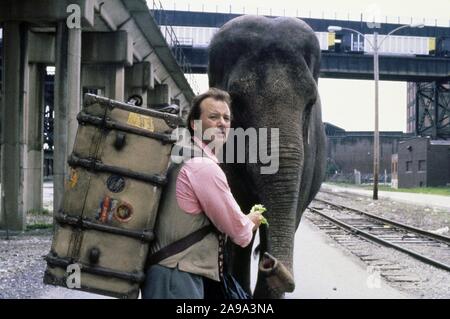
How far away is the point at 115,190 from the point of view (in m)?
2.87

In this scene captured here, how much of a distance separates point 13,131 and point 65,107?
155 cm

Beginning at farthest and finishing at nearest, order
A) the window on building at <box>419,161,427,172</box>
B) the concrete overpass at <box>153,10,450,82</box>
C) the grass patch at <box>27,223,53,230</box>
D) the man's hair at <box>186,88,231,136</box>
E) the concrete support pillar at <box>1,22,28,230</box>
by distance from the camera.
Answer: the window on building at <box>419,161,427,172</box> → the concrete overpass at <box>153,10,450,82</box> → the grass patch at <box>27,223,53,230</box> → the concrete support pillar at <box>1,22,28,230</box> → the man's hair at <box>186,88,231,136</box>

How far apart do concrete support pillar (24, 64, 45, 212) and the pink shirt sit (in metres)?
17.7

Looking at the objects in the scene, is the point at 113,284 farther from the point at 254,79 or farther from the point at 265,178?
the point at 254,79

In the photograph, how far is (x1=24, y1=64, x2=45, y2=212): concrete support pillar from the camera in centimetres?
1969

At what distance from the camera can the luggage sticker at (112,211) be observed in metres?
2.86

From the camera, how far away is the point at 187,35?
39938 millimetres

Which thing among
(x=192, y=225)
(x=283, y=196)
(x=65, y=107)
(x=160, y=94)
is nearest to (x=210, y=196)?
(x=192, y=225)

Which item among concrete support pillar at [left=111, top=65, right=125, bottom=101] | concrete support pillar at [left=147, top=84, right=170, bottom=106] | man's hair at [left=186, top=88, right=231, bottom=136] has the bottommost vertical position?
A: man's hair at [left=186, top=88, right=231, bottom=136]

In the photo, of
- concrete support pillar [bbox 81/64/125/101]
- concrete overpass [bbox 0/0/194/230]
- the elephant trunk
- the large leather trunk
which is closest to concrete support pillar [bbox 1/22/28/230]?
concrete overpass [bbox 0/0/194/230]

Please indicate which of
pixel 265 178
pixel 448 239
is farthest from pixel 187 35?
pixel 265 178

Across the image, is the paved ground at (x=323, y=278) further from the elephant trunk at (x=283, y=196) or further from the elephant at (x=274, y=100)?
the elephant trunk at (x=283, y=196)

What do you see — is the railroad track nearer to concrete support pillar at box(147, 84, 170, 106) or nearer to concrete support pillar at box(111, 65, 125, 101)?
concrete support pillar at box(111, 65, 125, 101)
